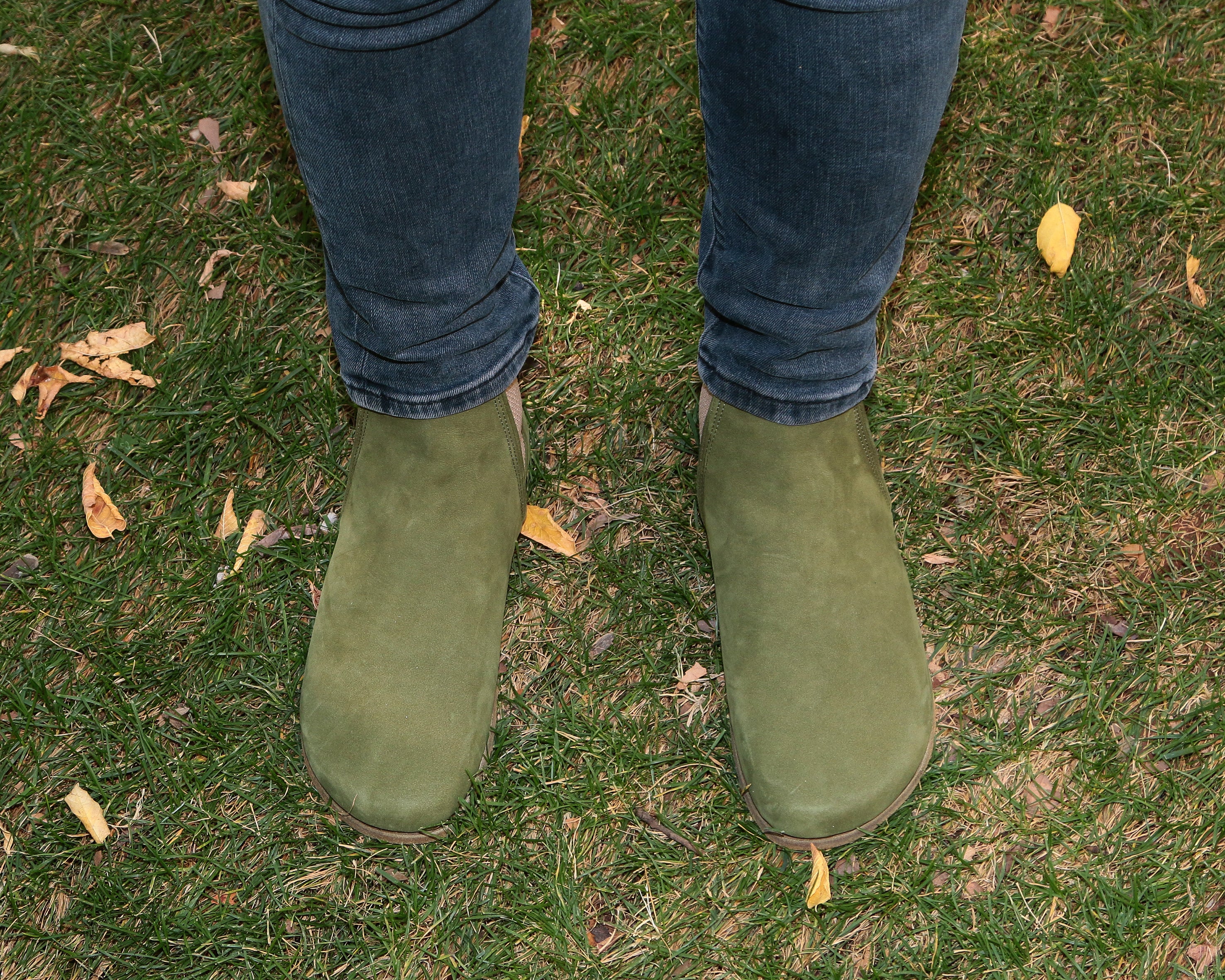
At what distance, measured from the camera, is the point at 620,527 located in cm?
181

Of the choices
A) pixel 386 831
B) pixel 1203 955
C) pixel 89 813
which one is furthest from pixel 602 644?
pixel 1203 955

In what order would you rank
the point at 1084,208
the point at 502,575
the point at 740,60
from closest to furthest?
the point at 740,60
the point at 502,575
the point at 1084,208

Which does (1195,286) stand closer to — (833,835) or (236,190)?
(833,835)

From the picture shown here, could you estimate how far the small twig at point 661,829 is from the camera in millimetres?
1589

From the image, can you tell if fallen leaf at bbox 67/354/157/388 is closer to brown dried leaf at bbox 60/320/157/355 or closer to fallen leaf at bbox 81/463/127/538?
brown dried leaf at bbox 60/320/157/355

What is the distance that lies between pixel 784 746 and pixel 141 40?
200 cm

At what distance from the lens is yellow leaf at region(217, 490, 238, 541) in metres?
1.83

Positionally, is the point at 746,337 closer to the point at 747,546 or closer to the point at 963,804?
the point at 747,546

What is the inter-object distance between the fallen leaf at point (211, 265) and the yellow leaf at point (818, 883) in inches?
60.9

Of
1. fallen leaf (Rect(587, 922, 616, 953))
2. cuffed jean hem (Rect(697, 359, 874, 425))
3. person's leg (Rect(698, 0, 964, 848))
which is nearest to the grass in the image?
fallen leaf (Rect(587, 922, 616, 953))

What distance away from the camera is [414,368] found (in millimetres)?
1378

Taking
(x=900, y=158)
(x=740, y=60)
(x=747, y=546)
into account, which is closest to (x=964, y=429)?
(x=747, y=546)

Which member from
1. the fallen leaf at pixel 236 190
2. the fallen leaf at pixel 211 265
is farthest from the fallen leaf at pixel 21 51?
the fallen leaf at pixel 211 265

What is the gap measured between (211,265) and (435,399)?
34.1 inches
